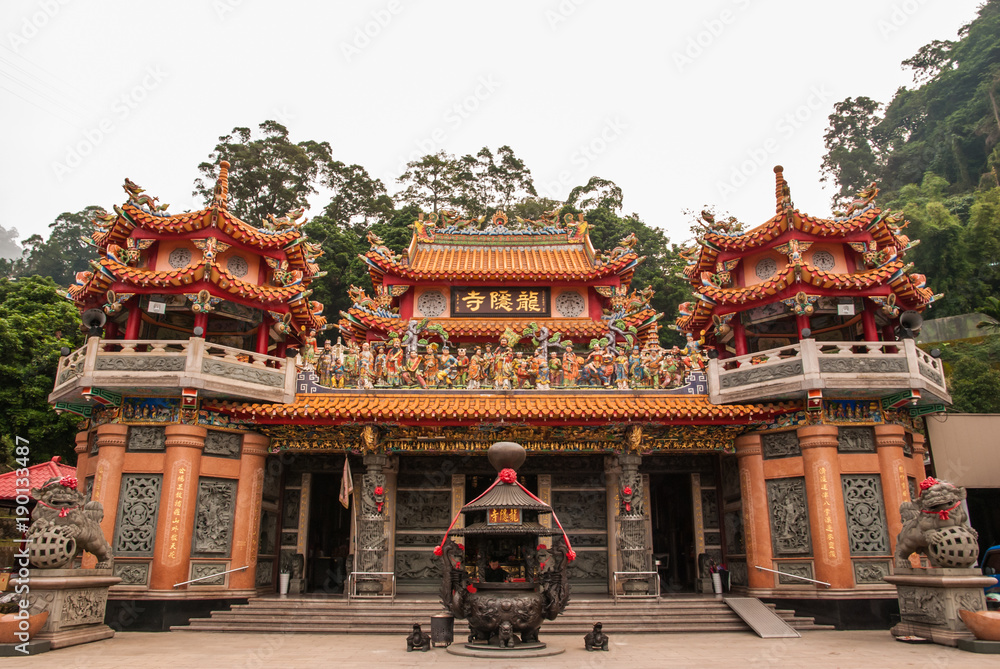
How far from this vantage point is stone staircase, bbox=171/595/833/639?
1168 centimetres

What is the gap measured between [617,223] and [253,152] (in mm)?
23678

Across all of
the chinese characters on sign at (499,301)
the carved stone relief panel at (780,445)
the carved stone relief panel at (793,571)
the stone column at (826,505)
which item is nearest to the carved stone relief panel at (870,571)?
the stone column at (826,505)

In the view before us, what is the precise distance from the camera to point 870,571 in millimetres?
12148

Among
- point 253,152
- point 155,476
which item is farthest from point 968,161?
point 155,476

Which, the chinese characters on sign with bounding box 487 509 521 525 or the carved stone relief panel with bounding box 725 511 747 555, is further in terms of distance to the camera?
the carved stone relief panel with bounding box 725 511 747 555

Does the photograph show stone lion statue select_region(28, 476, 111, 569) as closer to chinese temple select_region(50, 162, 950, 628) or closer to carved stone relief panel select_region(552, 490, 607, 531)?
chinese temple select_region(50, 162, 950, 628)

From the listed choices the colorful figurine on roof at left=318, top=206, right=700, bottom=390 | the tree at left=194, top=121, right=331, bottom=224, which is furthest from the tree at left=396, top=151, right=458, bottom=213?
the colorful figurine on roof at left=318, top=206, right=700, bottom=390

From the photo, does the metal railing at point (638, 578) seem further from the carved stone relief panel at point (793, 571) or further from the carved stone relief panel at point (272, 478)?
the carved stone relief panel at point (272, 478)

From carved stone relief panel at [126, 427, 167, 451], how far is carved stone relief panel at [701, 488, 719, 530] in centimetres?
1193

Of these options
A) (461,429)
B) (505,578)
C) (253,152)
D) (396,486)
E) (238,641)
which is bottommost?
(238,641)

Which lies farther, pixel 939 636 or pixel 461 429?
pixel 461 429

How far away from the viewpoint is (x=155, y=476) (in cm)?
1256

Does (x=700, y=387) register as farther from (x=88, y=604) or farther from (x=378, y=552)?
(x=88, y=604)

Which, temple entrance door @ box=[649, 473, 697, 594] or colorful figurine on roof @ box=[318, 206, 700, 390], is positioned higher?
colorful figurine on roof @ box=[318, 206, 700, 390]
